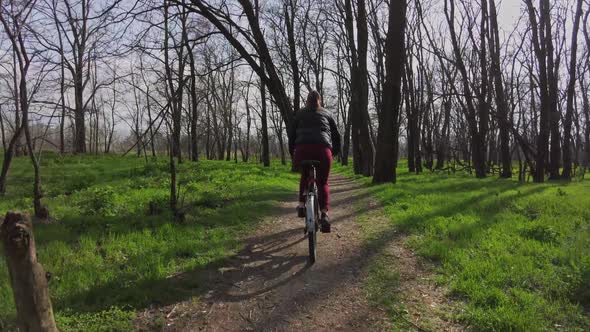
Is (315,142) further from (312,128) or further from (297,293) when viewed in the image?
(297,293)

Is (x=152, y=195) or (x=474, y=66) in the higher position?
(x=474, y=66)

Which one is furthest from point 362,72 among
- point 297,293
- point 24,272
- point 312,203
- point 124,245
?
point 24,272

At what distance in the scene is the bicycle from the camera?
498cm

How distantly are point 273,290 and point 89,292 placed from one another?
176 cm

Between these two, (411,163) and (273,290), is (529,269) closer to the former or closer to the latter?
(273,290)

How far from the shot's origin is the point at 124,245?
5324mm

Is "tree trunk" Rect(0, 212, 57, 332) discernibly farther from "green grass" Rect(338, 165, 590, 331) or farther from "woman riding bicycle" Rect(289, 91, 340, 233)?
"woman riding bicycle" Rect(289, 91, 340, 233)

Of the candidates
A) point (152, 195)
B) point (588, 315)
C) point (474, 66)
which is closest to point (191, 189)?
point (152, 195)

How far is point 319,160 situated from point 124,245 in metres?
2.80

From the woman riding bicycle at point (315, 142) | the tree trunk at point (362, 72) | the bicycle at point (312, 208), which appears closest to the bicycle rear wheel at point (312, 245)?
the bicycle at point (312, 208)

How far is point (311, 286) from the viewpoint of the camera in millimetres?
4344

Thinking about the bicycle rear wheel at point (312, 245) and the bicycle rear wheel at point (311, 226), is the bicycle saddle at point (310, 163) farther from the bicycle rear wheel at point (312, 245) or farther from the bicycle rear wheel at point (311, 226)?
the bicycle rear wheel at point (312, 245)

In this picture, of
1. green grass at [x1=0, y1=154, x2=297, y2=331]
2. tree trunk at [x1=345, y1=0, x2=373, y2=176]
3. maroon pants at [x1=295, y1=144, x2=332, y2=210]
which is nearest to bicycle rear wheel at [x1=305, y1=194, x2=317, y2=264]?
maroon pants at [x1=295, y1=144, x2=332, y2=210]

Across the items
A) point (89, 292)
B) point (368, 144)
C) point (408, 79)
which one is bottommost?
point (89, 292)
